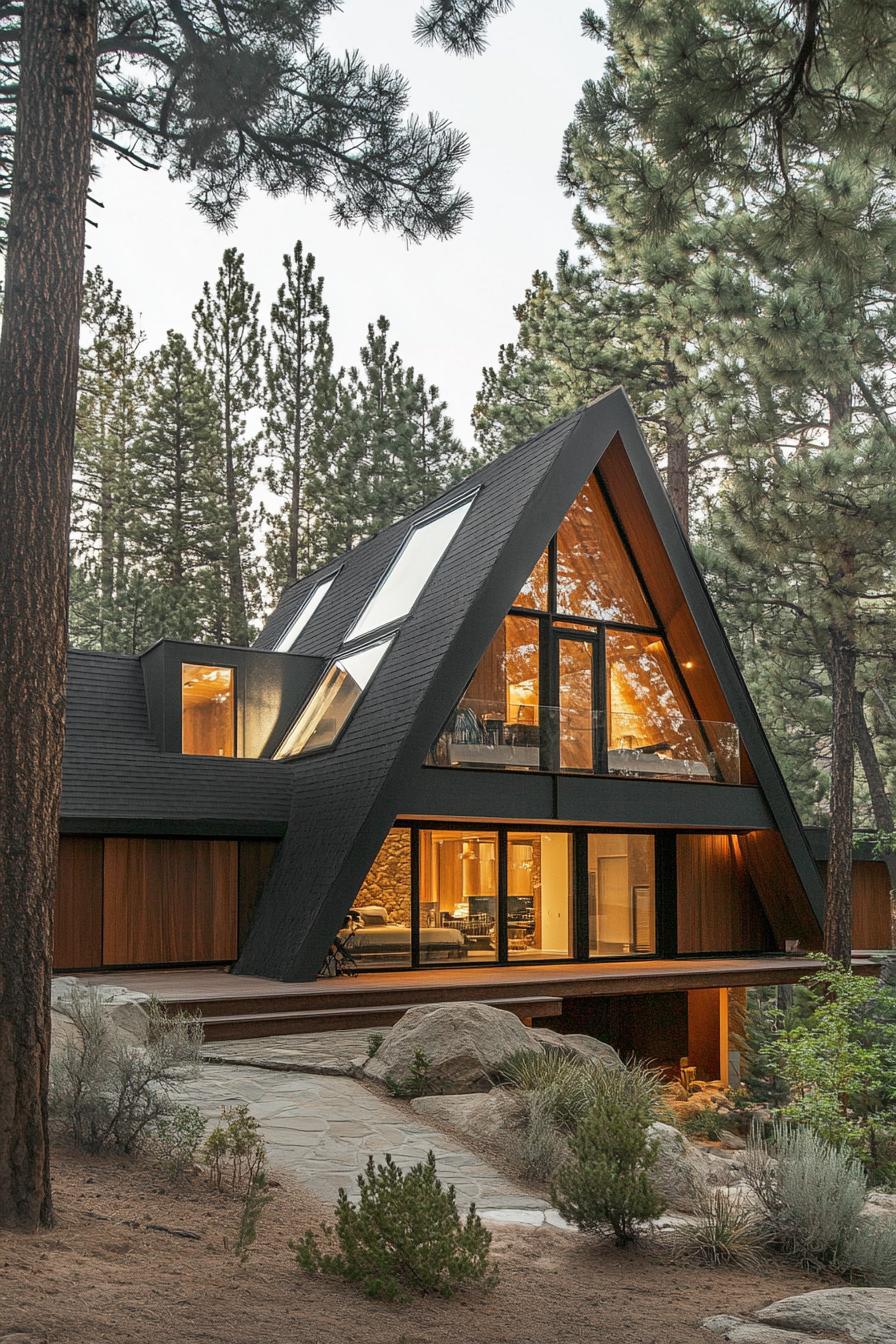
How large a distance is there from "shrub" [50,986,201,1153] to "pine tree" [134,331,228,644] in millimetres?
22139

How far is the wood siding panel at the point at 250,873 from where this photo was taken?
47.1ft

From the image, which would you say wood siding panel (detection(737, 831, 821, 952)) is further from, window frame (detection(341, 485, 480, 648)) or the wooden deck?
window frame (detection(341, 485, 480, 648))

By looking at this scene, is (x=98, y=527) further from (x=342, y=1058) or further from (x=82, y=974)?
(x=342, y=1058)

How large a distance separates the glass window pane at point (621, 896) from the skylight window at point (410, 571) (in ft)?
12.5

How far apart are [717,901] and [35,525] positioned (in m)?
12.2

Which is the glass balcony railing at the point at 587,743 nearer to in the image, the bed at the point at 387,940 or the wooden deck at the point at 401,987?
the bed at the point at 387,940

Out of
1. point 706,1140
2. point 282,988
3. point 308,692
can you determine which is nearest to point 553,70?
point 308,692

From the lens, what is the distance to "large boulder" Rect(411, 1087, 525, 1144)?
651 cm

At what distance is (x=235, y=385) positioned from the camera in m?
29.2

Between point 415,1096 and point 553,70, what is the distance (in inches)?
409

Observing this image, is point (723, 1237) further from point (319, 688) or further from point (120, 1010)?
point (319, 688)

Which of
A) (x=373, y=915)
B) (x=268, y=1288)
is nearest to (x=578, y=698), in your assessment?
(x=373, y=915)

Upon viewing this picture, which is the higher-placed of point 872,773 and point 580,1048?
point 872,773

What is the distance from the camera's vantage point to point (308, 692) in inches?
623
